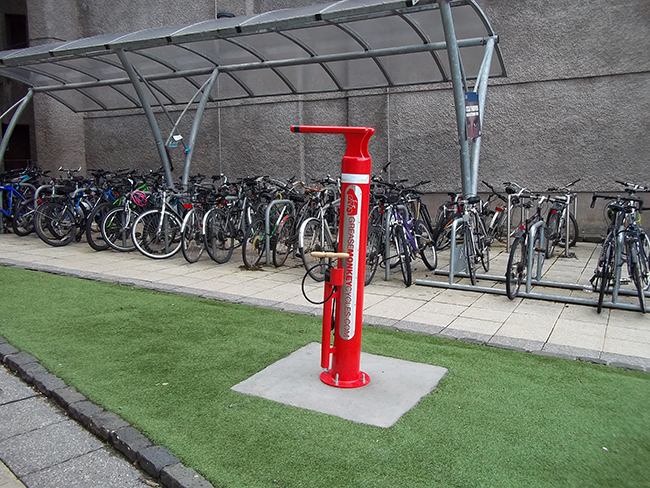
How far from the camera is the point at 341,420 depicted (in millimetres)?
3053

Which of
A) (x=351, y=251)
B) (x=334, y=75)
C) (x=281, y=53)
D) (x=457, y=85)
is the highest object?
(x=281, y=53)

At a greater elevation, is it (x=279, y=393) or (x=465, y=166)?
(x=465, y=166)

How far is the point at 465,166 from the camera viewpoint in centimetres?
651

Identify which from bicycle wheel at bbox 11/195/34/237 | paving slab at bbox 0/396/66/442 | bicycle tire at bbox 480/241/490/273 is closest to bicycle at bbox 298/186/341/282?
bicycle tire at bbox 480/241/490/273

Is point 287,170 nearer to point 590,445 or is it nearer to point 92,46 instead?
point 92,46

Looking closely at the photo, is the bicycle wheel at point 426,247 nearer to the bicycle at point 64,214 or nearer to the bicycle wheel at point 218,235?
the bicycle wheel at point 218,235

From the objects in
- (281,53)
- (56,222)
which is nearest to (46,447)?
(281,53)

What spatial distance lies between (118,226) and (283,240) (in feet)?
8.95

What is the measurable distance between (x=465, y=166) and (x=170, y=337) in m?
3.82

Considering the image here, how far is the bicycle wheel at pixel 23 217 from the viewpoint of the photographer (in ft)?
32.7

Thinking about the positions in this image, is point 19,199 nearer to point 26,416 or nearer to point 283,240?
point 283,240

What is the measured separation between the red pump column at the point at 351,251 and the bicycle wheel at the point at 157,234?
198 inches

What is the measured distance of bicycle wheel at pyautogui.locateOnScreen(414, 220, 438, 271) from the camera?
7062 mm

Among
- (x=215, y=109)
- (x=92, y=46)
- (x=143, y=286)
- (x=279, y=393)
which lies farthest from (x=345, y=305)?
(x=215, y=109)
